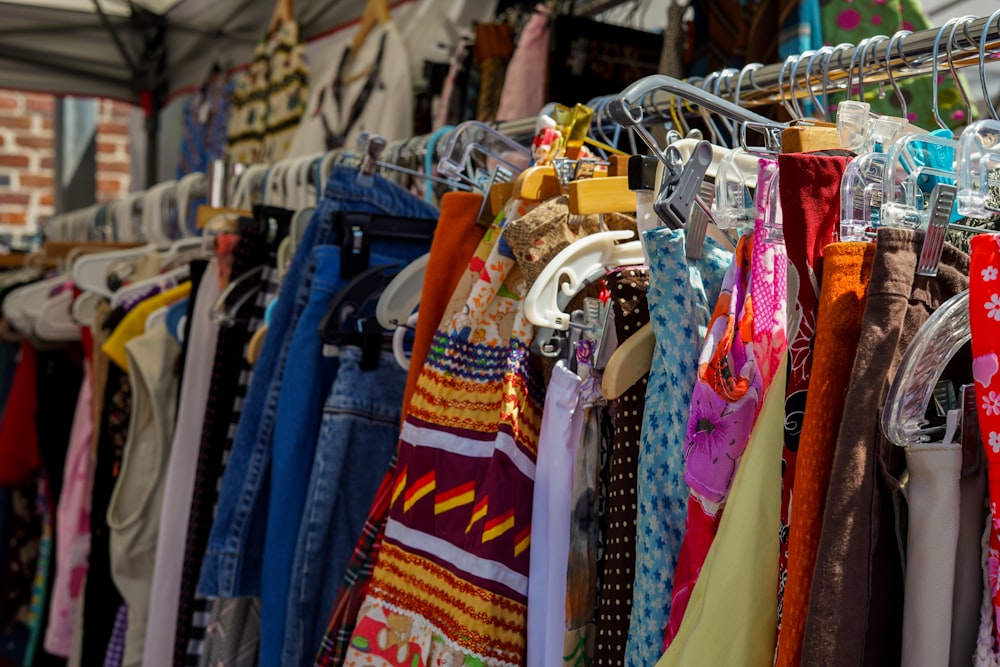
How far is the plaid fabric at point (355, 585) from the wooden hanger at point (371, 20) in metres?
2.10

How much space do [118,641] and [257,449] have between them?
1.99 feet

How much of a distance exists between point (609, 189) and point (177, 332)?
934 mm

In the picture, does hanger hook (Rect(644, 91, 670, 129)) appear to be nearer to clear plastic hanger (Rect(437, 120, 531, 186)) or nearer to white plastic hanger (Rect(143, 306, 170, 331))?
clear plastic hanger (Rect(437, 120, 531, 186))

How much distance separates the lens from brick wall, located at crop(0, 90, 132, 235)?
14.3 ft

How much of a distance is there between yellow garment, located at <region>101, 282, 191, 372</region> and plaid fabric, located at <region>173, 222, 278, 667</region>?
11.7 inches

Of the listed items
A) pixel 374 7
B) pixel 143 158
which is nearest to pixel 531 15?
pixel 374 7

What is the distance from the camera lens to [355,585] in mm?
1014

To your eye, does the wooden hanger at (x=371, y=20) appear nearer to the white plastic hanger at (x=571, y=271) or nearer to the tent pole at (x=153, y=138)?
the tent pole at (x=153, y=138)

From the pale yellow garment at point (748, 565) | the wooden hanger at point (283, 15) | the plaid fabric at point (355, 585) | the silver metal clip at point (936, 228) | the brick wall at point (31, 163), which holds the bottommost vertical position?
the plaid fabric at point (355, 585)

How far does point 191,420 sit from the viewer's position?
145cm

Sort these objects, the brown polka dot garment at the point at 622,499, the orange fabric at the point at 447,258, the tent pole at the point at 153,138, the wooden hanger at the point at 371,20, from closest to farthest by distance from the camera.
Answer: the brown polka dot garment at the point at 622,499 < the orange fabric at the point at 447,258 < the wooden hanger at the point at 371,20 < the tent pole at the point at 153,138

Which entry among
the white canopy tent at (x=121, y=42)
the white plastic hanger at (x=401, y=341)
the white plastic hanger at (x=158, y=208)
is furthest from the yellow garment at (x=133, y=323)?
the white canopy tent at (x=121, y=42)

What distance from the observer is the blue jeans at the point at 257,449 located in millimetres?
1209

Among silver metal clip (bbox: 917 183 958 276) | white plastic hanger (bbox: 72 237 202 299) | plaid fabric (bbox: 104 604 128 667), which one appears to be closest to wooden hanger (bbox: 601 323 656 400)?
silver metal clip (bbox: 917 183 958 276)
